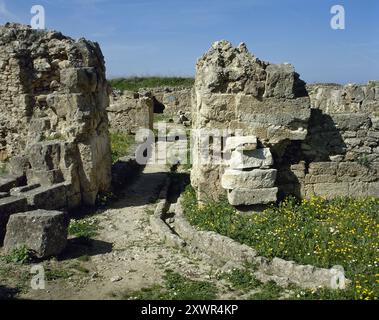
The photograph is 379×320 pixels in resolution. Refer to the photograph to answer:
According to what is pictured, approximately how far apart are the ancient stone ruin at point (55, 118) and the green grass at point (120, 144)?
392cm

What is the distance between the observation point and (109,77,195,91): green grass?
39.6m

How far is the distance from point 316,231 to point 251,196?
4.98ft

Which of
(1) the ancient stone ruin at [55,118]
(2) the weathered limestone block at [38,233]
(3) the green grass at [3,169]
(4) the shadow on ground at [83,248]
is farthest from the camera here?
(3) the green grass at [3,169]

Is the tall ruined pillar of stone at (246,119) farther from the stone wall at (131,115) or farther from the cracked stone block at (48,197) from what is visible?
the stone wall at (131,115)

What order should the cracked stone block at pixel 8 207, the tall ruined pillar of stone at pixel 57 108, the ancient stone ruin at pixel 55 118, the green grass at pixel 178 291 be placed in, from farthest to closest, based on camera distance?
the tall ruined pillar of stone at pixel 57 108 → the ancient stone ruin at pixel 55 118 → the cracked stone block at pixel 8 207 → the green grass at pixel 178 291

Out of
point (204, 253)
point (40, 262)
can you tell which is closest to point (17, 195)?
point (40, 262)

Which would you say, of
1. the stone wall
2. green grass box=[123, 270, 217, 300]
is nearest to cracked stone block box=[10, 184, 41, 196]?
green grass box=[123, 270, 217, 300]

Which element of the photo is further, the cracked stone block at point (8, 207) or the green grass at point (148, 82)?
the green grass at point (148, 82)

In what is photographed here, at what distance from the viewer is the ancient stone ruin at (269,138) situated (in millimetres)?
8758

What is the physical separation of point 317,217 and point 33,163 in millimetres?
6208

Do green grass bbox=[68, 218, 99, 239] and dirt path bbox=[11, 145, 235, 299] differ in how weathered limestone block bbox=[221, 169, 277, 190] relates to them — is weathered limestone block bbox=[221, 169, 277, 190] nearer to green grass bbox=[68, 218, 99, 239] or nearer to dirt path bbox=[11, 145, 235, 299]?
dirt path bbox=[11, 145, 235, 299]

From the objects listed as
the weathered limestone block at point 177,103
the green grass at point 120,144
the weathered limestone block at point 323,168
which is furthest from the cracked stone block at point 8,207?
the weathered limestone block at point 177,103

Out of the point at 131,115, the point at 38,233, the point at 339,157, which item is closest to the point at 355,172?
the point at 339,157
